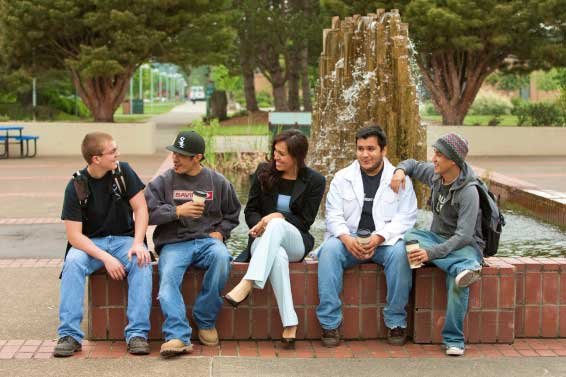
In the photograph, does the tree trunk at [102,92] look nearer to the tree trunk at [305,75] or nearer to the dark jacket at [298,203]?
the tree trunk at [305,75]

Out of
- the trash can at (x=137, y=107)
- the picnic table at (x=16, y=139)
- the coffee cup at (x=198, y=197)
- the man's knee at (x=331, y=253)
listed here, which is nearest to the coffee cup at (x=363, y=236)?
the man's knee at (x=331, y=253)

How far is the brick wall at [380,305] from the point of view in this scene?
599 centimetres

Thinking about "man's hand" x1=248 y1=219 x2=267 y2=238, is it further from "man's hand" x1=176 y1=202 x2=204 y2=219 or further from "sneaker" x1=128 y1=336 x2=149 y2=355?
"sneaker" x1=128 y1=336 x2=149 y2=355

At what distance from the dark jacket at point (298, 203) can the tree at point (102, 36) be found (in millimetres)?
16323

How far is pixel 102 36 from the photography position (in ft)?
75.8

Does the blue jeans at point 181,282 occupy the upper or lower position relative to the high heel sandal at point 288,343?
upper

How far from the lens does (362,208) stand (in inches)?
247

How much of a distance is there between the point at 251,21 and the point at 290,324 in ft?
102

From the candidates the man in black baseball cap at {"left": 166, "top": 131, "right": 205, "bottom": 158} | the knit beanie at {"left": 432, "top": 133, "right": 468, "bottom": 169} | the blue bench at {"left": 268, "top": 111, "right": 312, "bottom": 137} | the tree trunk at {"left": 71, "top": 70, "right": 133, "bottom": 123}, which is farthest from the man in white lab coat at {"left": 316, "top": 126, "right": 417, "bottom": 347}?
the tree trunk at {"left": 71, "top": 70, "right": 133, "bottom": 123}

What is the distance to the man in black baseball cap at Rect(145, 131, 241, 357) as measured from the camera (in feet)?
18.9

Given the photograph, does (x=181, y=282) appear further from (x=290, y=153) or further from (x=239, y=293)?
(x=290, y=153)

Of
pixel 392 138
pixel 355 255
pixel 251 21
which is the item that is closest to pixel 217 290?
pixel 355 255

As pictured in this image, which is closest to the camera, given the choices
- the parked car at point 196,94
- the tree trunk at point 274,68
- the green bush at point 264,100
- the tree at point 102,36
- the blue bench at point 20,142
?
the blue bench at point 20,142

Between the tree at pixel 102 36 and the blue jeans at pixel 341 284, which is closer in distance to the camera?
the blue jeans at pixel 341 284
